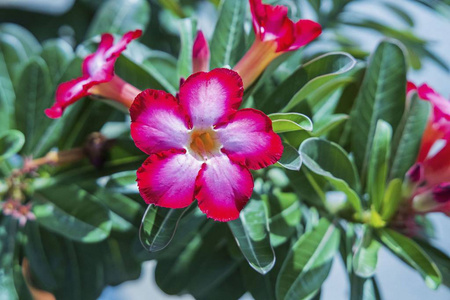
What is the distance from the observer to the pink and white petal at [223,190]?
0.56 metres

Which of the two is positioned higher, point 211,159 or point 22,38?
point 211,159

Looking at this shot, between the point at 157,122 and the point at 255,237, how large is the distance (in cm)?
20

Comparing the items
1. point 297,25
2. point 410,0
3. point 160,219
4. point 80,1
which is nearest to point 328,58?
point 297,25

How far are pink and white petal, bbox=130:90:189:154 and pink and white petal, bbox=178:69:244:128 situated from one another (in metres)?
0.01

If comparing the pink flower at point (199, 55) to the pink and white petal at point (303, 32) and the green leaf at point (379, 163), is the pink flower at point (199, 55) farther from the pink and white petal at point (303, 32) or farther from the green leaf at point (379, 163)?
the green leaf at point (379, 163)

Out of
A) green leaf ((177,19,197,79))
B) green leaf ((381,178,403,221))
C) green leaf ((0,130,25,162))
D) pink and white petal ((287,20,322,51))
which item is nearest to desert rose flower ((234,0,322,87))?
pink and white petal ((287,20,322,51))

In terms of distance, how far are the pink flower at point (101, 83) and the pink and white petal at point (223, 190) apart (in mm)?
190

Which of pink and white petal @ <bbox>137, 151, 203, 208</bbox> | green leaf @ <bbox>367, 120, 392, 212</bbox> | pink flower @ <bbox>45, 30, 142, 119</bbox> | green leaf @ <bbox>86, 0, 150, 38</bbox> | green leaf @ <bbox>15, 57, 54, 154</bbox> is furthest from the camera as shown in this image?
green leaf @ <bbox>86, 0, 150, 38</bbox>

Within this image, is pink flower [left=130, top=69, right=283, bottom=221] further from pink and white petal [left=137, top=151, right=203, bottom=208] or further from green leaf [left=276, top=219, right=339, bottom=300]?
green leaf [left=276, top=219, right=339, bottom=300]

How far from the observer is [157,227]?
0.62 m

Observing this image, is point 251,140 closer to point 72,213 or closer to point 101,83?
point 101,83

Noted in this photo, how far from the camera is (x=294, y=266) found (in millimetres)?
729

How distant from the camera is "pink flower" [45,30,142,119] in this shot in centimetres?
66

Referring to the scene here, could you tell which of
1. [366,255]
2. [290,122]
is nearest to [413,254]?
[366,255]
